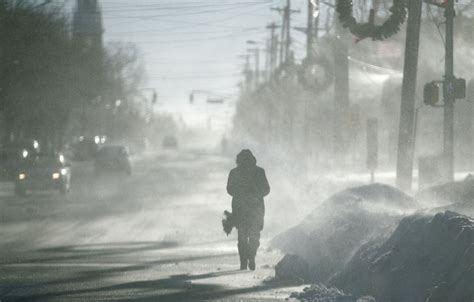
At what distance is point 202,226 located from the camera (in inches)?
1035

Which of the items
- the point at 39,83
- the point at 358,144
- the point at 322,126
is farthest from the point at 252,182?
the point at 358,144

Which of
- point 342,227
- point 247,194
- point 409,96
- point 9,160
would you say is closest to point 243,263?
point 247,194

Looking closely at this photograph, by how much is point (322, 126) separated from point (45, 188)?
117 ft

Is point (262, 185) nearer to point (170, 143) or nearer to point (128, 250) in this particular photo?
point (128, 250)

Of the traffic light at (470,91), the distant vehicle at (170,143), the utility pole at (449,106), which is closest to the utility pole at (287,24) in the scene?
the traffic light at (470,91)

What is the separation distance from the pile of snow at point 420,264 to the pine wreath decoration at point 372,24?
11513mm

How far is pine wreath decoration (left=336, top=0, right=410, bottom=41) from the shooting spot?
24.2 m

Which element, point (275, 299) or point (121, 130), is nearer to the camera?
point (275, 299)

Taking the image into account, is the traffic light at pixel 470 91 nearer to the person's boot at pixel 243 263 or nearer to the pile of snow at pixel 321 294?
the person's boot at pixel 243 263

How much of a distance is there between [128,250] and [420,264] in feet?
30.1

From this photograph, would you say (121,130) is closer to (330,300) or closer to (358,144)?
(358,144)

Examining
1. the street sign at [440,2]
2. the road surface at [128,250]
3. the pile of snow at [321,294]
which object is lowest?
the road surface at [128,250]

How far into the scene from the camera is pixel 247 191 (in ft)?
57.0

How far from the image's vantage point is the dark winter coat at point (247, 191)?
1723 cm
